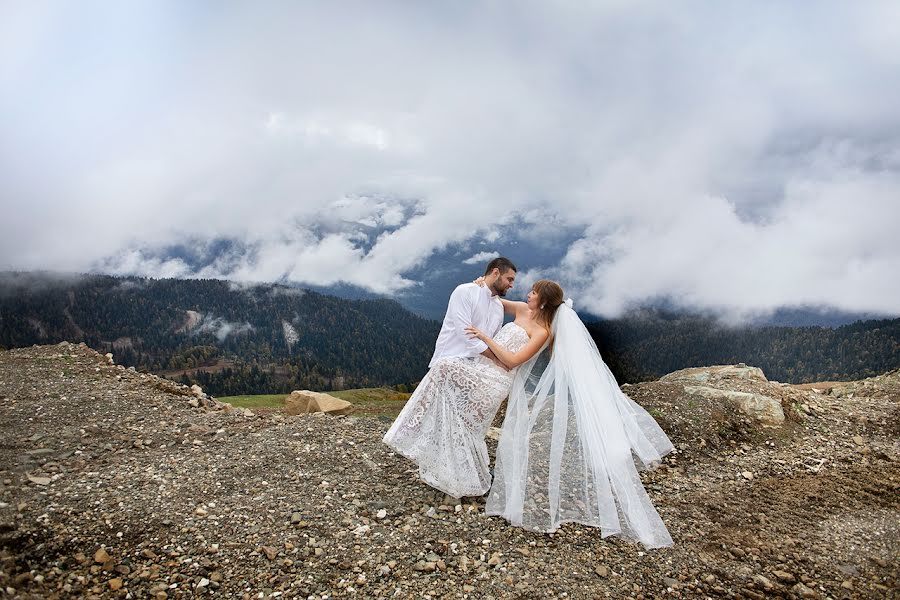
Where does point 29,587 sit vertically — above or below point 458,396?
below

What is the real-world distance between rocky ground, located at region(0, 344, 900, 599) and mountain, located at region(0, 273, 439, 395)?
11219 centimetres

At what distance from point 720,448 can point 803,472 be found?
156 centimetres

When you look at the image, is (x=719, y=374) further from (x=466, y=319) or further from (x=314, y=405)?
(x=314, y=405)

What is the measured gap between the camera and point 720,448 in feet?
37.7

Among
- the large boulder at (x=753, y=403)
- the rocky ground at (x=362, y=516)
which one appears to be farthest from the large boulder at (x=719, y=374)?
the rocky ground at (x=362, y=516)

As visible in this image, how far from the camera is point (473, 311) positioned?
8375mm

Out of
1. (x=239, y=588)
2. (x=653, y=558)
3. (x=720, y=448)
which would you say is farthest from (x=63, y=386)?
(x=720, y=448)

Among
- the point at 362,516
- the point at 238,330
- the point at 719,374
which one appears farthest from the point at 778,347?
the point at 238,330

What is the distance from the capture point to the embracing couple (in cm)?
776

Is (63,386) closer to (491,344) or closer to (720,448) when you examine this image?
(491,344)

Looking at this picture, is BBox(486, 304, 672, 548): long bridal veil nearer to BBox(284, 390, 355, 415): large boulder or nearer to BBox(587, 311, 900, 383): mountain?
BBox(284, 390, 355, 415): large boulder

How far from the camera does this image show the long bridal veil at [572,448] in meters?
7.54

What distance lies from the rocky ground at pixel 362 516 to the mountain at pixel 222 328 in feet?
368

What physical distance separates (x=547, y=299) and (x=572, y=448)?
95.4 inches
